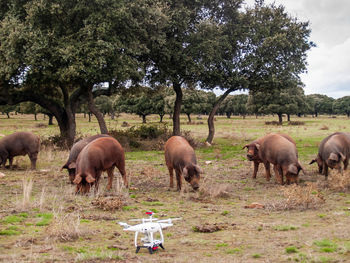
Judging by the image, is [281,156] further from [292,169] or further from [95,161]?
[95,161]

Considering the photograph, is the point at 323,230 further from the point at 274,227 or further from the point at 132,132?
the point at 132,132

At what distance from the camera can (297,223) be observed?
8734 millimetres

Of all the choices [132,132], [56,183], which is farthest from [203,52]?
[56,183]

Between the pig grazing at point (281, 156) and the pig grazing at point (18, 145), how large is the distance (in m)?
10.8

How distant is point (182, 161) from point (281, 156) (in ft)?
12.6

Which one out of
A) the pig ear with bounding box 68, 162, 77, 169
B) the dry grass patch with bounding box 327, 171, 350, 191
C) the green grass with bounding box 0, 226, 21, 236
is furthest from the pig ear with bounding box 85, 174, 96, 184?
the dry grass patch with bounding box 327, 171, 350, 191

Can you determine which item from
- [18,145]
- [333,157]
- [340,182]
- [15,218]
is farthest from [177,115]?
[15,218]

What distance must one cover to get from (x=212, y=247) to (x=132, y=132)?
2269 centimetres

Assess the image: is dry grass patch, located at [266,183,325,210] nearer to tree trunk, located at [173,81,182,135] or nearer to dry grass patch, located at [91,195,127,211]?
dry grass patch, located at [91,195,127,211]

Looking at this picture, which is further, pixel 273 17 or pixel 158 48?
pixel 273 17

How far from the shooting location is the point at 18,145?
1747 cm

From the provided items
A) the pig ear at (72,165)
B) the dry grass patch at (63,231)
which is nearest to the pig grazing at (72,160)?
the pig ear at (72,165)

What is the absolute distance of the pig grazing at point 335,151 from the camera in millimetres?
13945

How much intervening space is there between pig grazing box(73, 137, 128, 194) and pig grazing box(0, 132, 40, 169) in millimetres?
6352
